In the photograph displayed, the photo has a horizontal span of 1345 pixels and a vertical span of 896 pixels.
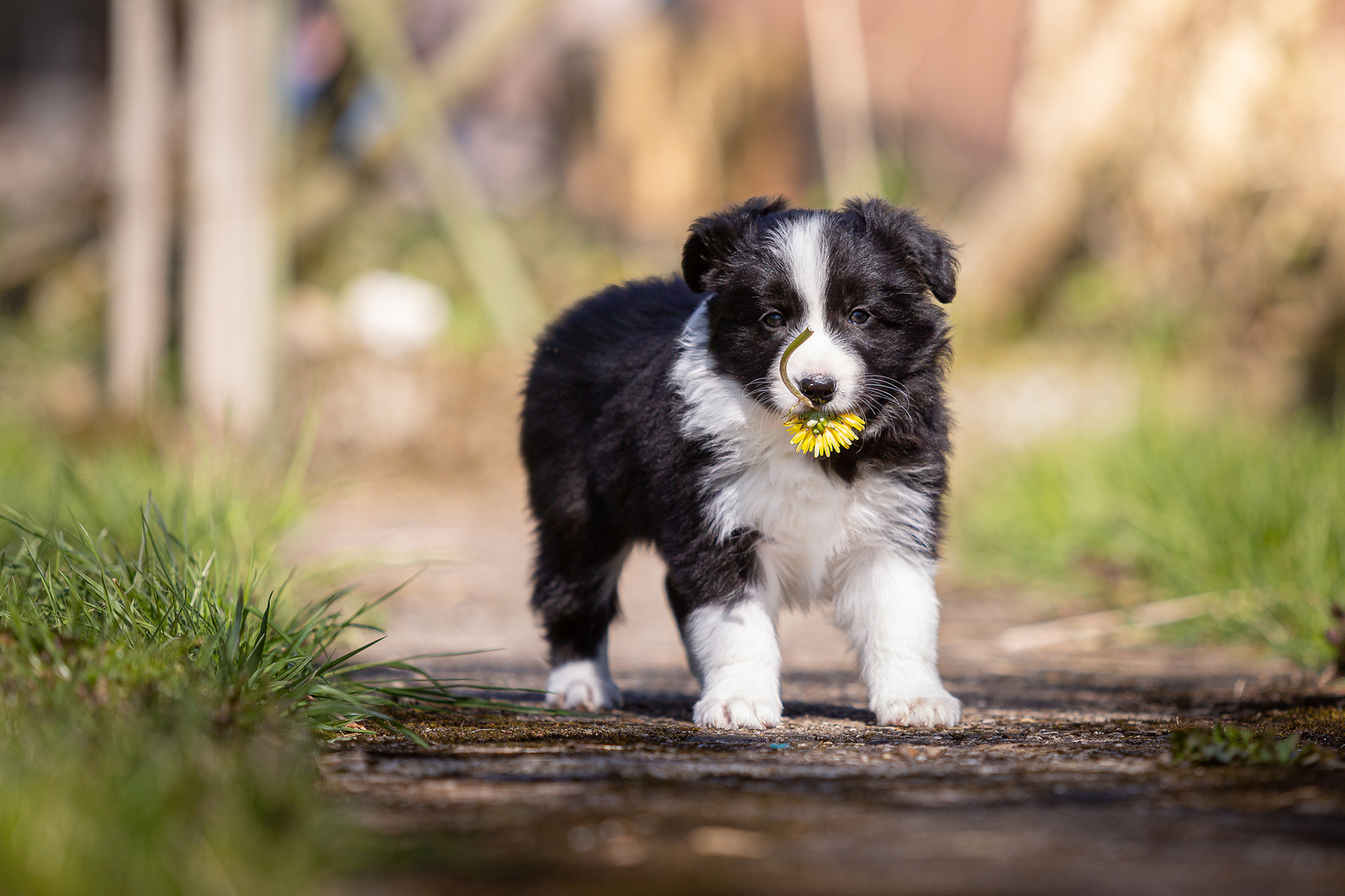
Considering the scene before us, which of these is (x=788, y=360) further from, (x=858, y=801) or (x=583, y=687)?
(x=858, y=801)

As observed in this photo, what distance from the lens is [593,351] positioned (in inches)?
147

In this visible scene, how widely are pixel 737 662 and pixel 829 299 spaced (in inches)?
36.2

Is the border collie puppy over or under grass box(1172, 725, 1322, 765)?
over

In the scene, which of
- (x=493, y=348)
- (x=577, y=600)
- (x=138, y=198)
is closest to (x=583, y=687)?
(x=577, y=600)

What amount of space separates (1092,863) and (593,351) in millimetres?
2395

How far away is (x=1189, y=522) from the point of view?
554 cm

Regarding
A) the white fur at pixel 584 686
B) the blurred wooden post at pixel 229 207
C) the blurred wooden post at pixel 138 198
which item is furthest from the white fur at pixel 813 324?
the blurred wooden post at pixel 138 198

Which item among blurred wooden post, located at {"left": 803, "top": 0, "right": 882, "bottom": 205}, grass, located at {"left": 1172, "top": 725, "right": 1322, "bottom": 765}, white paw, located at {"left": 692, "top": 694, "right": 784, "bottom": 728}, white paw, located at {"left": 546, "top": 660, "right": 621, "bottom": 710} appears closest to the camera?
grass, located at {"left": 1172, "top": 725, "right": 1322, "bottom": 765}

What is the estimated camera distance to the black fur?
3.13 m

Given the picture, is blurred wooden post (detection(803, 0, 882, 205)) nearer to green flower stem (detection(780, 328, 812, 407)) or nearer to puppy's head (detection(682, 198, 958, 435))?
puppy's head (detection(682, 198, 958, 435))

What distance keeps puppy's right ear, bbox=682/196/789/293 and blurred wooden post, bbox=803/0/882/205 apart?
708 cm

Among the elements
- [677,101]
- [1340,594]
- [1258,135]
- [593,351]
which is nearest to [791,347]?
[593,351]

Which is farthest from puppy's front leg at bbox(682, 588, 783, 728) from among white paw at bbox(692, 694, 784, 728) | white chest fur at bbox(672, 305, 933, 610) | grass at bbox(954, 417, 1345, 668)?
grass at bbox(954, 417, 1345, 668)

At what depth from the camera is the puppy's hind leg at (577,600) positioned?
371 cm
